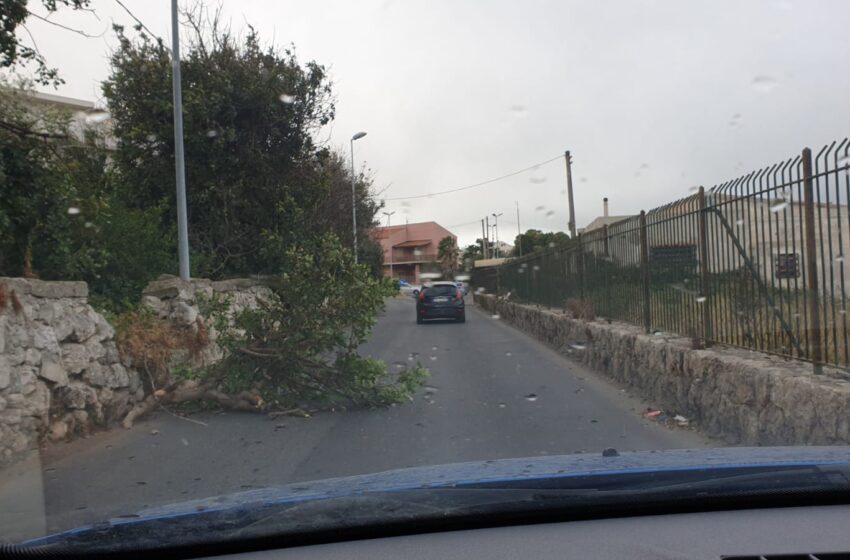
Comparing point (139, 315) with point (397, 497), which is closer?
point (397, 497)

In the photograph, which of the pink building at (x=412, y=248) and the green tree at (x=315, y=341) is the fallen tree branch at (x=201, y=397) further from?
the pink building at (x=412, y=248)

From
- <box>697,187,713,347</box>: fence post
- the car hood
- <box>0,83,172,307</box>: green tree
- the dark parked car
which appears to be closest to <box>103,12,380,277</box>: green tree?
<box>0,83,172,307</box>: green tree

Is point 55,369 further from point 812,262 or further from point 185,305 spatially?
point 812,262

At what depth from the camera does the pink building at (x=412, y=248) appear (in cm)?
5212

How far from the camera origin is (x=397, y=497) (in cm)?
267

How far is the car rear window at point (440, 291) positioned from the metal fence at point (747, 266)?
13.3 m

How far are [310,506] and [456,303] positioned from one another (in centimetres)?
2321

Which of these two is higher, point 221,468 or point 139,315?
point 139,315

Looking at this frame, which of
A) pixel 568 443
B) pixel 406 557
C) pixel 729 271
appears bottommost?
pixel 568 443

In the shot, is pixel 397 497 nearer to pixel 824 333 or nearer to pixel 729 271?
pixel 824 333

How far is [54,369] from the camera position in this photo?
7629mm

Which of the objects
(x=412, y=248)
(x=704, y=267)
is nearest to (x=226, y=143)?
(x=704, y=267)

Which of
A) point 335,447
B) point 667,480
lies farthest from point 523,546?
point 335,447

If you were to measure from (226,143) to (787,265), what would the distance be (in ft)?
43.4
